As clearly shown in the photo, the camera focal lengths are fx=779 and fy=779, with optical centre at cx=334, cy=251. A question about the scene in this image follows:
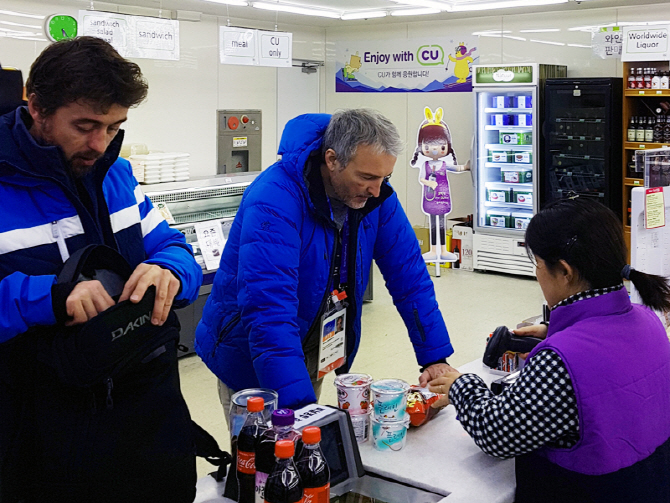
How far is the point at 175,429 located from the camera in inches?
69.9

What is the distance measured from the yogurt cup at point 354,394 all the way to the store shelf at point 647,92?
648 cm

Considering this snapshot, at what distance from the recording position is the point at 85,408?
1.65m

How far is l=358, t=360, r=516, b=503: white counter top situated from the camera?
213 centimetres

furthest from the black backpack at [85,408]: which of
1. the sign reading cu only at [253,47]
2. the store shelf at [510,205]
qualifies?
the store shelf at [510,205]

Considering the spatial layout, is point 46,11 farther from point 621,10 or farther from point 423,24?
point 621,10

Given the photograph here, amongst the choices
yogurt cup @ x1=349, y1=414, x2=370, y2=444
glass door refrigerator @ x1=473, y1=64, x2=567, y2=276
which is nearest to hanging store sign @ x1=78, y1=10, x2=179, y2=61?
glass door refrigerator @ x1=473, y1=64, x2=567, y2=276

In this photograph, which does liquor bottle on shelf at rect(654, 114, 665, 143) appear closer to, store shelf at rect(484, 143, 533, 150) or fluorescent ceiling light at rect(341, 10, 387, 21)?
store shelf at rect(484, 143, 533, 150)

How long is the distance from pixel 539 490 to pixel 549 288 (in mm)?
540

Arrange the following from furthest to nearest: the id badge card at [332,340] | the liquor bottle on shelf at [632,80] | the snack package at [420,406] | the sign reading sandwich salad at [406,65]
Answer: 1. the sign reading sandwich salad at [406,65]
2. the liquor bottle on shelf at [632,80]
3. the id badge card at [332,340]
4. the snack package at [420,406]

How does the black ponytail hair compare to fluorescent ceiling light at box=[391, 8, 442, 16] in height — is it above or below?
below

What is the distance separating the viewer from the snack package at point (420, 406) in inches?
97.7

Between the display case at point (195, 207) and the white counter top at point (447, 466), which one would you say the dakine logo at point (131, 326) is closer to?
the white counter top at point (447, 466)

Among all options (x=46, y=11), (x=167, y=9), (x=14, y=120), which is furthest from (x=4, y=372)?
(x=167, y=9)

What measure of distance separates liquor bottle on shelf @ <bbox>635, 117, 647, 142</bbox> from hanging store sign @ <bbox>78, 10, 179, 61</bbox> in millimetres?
4699
